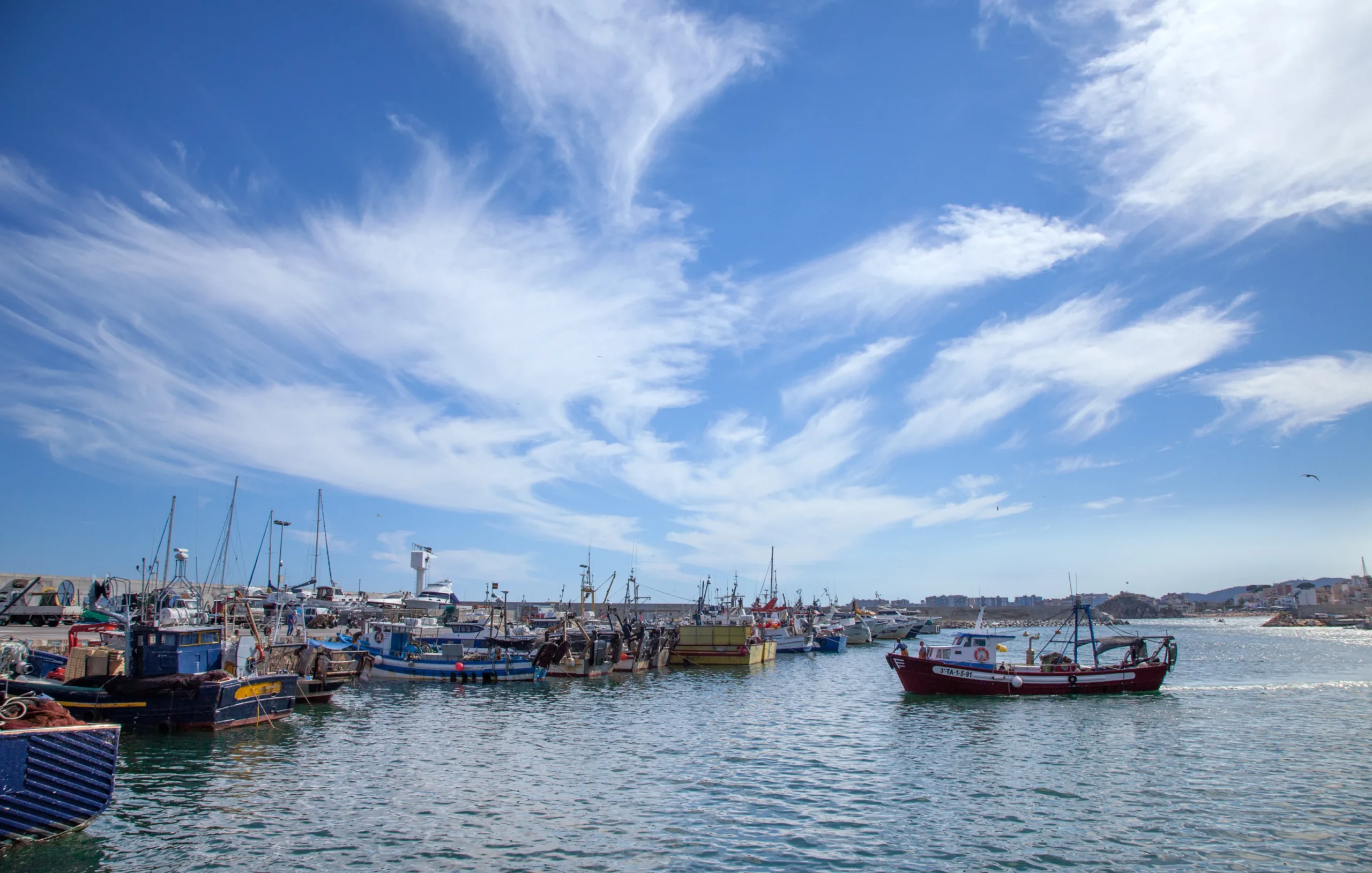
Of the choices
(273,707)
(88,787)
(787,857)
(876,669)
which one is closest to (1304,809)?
(787,857)

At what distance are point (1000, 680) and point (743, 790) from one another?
90.8ft

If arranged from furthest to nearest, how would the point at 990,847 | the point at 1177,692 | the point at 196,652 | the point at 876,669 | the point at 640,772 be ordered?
the point at 876,669 → the point at 1177,692 → the point at 196,652 → the point at 640,772 → the point at 990,847

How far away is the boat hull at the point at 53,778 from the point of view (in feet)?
50.9

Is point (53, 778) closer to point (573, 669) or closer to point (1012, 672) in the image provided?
point (573, 669)

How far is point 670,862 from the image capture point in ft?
54.5

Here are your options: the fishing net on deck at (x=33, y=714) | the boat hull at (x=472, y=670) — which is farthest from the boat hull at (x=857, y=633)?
the fishing net on deck at (x=33, y=714)

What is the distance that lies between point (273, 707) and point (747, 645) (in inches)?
1679

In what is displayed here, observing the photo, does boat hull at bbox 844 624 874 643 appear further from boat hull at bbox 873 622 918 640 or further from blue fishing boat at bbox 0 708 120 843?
blue fishing boat at bbox 0 708 120 843

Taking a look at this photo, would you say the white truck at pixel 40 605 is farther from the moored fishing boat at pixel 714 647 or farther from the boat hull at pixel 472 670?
the moored fishing boat at pixel 714 647

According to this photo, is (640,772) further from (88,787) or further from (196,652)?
(196,652)

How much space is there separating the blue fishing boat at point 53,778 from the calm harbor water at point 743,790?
1.55 feet

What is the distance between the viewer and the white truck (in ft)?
188

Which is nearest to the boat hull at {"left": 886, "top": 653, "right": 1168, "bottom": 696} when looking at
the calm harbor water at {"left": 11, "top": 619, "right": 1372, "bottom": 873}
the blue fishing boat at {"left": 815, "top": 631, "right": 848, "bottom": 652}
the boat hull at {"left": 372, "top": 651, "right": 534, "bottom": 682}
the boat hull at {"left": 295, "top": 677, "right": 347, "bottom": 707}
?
the calm harbor water at {"left": 11, "top": 619, "right": 1372, "bottom": 873}

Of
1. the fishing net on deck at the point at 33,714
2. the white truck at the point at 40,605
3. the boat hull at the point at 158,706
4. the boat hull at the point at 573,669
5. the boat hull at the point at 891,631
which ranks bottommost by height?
the boat hull at the point at 891,631
